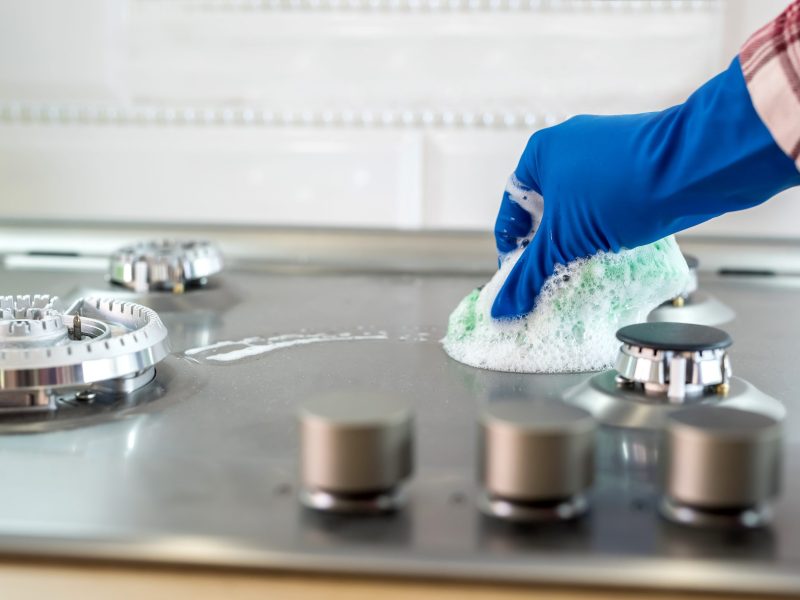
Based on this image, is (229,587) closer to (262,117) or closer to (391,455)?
(391,455)

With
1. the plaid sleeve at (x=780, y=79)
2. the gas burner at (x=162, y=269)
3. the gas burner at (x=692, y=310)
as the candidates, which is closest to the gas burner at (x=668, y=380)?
the plaid sleeve at (x=780, y=79)

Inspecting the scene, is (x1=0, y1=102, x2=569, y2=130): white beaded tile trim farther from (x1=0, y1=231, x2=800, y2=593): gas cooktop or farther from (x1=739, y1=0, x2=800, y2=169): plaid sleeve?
(x1=739, y1=0, x2=800, y2=169): plaid sleeve

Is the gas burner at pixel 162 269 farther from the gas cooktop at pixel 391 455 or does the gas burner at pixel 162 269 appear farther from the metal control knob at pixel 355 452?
the metal control knob at pixel 355 452

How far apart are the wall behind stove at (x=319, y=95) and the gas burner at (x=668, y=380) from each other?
1.59ft

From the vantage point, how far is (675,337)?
1.97 ft

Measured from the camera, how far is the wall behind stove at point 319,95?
1.03 metres

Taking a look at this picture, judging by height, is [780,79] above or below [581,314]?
above

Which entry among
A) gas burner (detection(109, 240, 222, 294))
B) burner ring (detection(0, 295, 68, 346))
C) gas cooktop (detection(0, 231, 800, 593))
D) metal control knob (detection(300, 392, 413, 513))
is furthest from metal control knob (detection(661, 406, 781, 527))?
gas burner (detection(109, 240, 222, 294))

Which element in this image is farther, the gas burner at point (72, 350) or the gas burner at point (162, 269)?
the gas burner at point (162, 269)

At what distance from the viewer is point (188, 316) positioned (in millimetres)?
861


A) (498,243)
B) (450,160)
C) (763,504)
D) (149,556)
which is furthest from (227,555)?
(450,160)

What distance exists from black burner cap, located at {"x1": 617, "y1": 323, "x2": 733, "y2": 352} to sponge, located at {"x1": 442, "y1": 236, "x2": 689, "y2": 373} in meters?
0.08

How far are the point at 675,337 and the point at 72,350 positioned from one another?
0.36 meters

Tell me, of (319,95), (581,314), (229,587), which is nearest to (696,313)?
(581,314)
